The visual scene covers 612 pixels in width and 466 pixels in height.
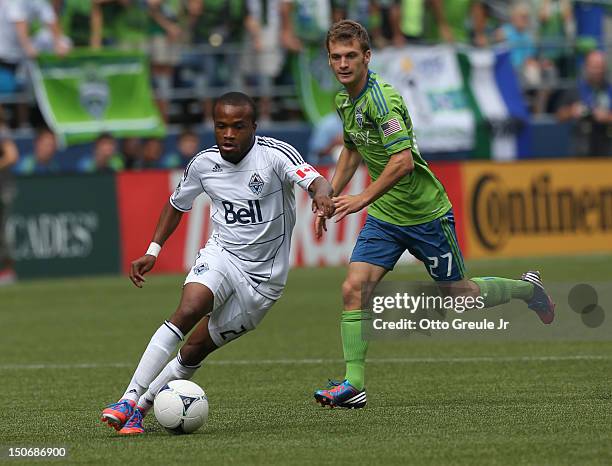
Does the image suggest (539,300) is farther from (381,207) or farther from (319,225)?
(319,225)

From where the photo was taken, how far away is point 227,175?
792cm

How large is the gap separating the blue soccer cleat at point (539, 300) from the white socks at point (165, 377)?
8.15 ft

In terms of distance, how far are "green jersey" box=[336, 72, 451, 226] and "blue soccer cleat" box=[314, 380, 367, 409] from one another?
111 centimetres

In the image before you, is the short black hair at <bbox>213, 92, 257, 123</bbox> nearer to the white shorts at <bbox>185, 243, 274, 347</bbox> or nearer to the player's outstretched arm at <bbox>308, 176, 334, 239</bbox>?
the player's outstretched arm at <bbox>308, 176, 334, 239</bbox>

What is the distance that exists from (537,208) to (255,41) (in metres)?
5.03

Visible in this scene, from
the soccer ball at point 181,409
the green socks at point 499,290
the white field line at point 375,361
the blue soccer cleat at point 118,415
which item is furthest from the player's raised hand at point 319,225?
the white field line at point 375,361

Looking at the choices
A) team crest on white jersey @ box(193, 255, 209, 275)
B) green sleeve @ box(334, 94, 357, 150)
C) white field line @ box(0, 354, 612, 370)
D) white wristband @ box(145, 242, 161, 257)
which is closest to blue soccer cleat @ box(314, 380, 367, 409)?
team crest on white jersey @ box(193, 255, 209, 275)

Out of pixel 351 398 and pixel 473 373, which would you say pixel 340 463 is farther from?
pixel 473 373

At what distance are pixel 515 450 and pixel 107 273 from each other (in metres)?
13.1

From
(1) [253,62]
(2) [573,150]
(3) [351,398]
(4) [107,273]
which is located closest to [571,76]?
(2) [573,150]

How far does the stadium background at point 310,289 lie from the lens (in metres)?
7.27

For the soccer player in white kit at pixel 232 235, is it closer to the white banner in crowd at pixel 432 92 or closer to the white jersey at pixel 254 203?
the white jersey at pixel 254 203

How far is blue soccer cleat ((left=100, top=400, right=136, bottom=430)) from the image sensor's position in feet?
24.1

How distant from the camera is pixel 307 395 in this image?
359 inches
